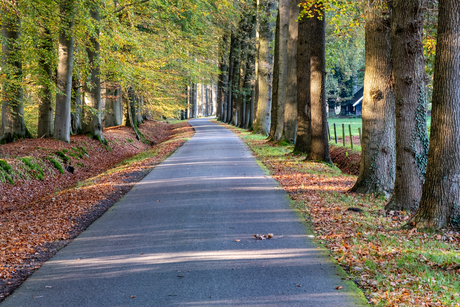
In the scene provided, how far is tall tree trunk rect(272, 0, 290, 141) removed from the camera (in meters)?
22.6

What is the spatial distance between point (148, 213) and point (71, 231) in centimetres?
159

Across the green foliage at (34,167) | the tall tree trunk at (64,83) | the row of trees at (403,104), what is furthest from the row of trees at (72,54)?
the row of trees at (403,104)

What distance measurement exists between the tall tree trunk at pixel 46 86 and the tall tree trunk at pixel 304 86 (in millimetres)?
9789

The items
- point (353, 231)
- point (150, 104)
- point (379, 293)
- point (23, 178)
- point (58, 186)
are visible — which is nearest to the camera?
point (379, 293)

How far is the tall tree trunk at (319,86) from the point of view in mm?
15195

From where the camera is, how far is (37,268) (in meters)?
5.96

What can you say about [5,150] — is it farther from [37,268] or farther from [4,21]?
[37,268]

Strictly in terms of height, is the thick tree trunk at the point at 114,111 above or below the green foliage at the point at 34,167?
above

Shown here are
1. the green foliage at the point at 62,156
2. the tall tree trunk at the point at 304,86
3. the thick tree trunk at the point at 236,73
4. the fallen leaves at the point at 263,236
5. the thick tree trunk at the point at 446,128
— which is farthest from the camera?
the thick tree trunk at the point at 236,73

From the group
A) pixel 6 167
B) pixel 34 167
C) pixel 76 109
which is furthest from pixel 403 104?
pixel 76 109

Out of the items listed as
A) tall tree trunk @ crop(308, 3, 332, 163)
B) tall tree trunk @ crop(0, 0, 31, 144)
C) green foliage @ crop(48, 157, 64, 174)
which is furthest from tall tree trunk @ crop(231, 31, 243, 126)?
green foliage @ crop(48, 157, 64, 174)

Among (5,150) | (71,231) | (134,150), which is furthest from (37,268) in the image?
(134,150)

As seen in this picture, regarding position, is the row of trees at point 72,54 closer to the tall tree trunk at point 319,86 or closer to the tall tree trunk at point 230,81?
the tall tree trunk at point 319,86

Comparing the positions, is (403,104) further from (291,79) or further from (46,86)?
(46,86)
